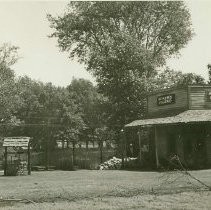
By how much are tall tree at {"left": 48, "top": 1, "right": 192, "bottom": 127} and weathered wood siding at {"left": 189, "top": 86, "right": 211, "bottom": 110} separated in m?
9.80

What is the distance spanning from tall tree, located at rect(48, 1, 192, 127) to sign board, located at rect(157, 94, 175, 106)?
239 inches

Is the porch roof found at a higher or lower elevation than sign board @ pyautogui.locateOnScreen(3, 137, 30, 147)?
higher

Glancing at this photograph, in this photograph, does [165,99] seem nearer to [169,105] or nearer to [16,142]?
[169,105]

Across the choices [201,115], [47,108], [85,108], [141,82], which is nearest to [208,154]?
[201,115]

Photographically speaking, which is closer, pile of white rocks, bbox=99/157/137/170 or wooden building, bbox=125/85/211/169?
wooden building, bbox=125/85/211/169

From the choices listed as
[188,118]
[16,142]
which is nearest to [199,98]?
[188,118]

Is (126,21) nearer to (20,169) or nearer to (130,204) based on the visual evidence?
(20,169)

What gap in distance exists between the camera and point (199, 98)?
33.7 meters

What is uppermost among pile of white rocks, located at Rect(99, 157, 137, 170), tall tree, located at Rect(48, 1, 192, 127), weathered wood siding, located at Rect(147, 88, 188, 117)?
tall tree, located at Rect(48, 1, 192, 127)

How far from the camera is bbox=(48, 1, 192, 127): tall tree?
4412 centimetres

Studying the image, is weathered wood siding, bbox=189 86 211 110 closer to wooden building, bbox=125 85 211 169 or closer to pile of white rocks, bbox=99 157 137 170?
wooden building, bbox=125 85 211 169

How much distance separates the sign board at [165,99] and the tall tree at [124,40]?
6.08 metres

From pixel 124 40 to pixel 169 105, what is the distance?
1137cm

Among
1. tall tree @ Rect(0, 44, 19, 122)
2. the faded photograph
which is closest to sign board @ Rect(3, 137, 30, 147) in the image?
the faded photograph
